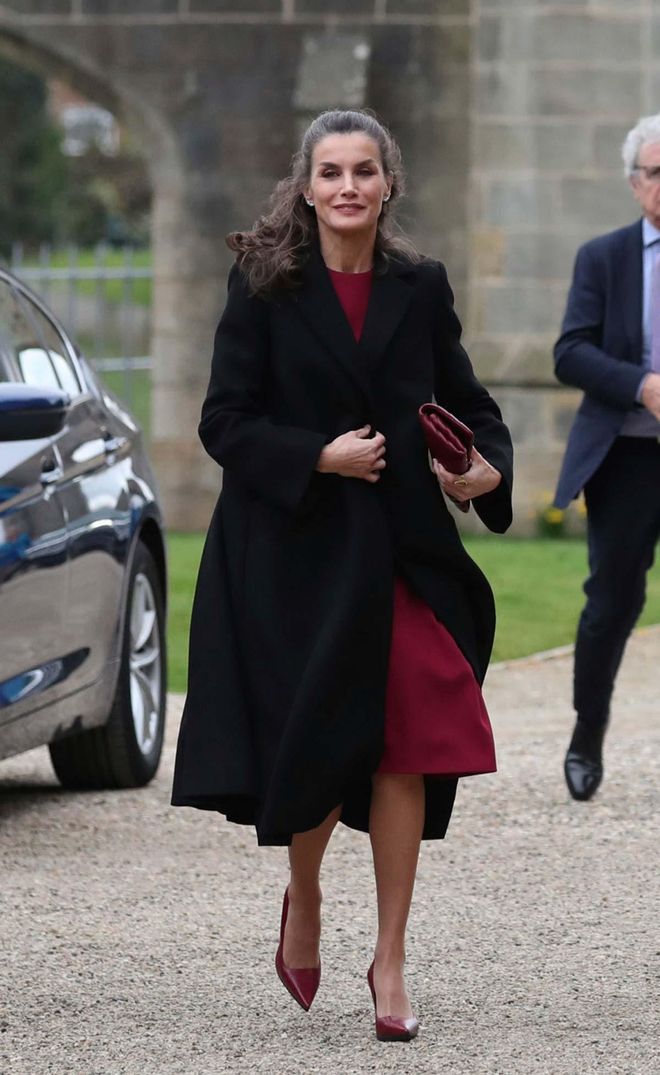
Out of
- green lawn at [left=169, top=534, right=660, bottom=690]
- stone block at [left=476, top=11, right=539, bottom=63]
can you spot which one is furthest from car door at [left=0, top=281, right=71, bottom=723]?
stone block at [left=476, top=11, right=539, bottom=63]

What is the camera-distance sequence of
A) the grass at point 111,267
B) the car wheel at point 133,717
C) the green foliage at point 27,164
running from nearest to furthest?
the car wheel at point 133,717 < the grass at point 111,267 < the green foliage at point 27,164

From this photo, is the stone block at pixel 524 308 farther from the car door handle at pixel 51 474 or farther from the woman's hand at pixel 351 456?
the woman's hand at pixel 351 456

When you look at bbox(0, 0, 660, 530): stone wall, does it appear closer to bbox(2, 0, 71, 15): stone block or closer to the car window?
bbox(2, 0, 71, 15): stone block

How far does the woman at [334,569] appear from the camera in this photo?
414 centimetres

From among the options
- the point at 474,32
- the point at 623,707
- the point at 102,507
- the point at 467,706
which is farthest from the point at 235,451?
the point at 474,32

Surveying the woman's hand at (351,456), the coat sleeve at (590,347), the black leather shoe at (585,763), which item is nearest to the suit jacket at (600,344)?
the coat sleeve at (590,347)

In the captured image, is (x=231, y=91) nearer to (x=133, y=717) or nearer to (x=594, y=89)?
(x=594, y=89)

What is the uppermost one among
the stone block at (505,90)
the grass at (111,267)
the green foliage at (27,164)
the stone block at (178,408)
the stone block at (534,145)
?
the stone block at (505,90)

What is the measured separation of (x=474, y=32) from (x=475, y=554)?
4171 mm

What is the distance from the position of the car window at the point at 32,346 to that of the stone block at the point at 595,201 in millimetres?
10011

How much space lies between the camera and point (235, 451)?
165 inches

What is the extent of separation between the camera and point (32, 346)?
658cm

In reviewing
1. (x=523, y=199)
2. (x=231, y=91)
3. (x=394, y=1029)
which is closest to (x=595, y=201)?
(x=523, y=199)

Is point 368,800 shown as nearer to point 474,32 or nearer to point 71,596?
point 71,596
